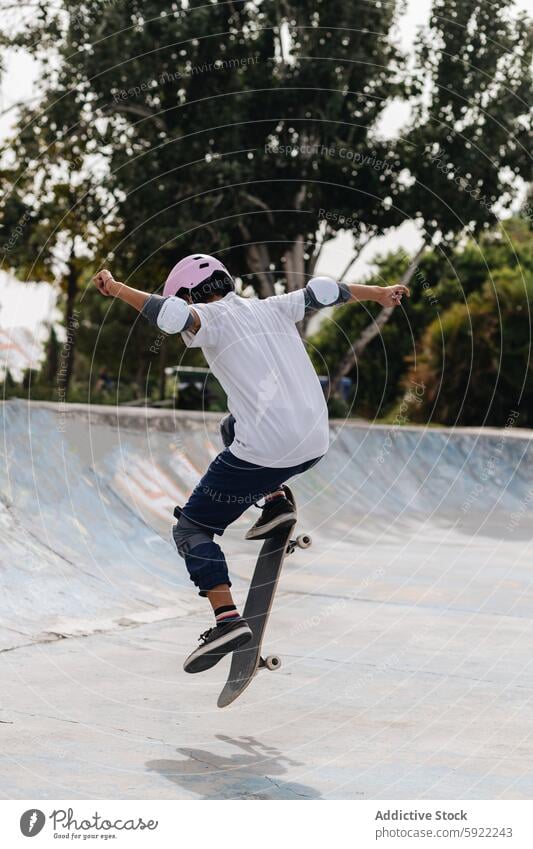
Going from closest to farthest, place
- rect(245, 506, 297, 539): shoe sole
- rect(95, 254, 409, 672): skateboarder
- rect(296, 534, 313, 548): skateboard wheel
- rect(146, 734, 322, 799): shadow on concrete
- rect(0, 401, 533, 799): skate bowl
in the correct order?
rect(146, 734, 322, 799): shadow on concrete
rect(0, 401, 533, 799): skate bowl
rect(95, 254, 409, 672): skateboarder
rect(245, 506, 297, 539): shoe sole
rect(296, 534, 313, 548): skateboard wheel

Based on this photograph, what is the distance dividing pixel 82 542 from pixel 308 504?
5.69 m

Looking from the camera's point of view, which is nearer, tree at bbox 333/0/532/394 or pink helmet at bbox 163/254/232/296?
pink helmet at bbox 163/254/232/296

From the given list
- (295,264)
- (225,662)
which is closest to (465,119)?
(295,264)

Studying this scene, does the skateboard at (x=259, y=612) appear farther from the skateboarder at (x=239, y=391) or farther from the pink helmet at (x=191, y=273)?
the pink helmet at (x=191, y=273)

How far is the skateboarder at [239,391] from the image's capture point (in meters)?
5.25

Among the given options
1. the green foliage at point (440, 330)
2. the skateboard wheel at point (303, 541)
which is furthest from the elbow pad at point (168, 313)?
the green foliage at point (440, 330)

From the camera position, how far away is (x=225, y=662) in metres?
7.57

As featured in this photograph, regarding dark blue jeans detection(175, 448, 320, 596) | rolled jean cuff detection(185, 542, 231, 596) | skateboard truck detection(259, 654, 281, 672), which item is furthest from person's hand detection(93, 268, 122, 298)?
skateboard truck detection(259, 654, 281, 672)

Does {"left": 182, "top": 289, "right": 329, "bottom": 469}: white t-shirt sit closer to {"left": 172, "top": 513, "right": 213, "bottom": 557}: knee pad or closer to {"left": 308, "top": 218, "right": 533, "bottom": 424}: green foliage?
A: {"left": 172, "top": 513, "right": 213, "bottom": 557}: knee pad

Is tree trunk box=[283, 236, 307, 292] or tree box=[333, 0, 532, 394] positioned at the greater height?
tree box=[333, 0, 532, 394]

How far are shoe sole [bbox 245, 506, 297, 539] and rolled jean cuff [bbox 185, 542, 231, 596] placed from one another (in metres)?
0.39

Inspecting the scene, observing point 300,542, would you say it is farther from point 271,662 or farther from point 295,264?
point 295,264

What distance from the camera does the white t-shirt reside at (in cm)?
526

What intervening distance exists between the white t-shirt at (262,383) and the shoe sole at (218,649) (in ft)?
2.94
